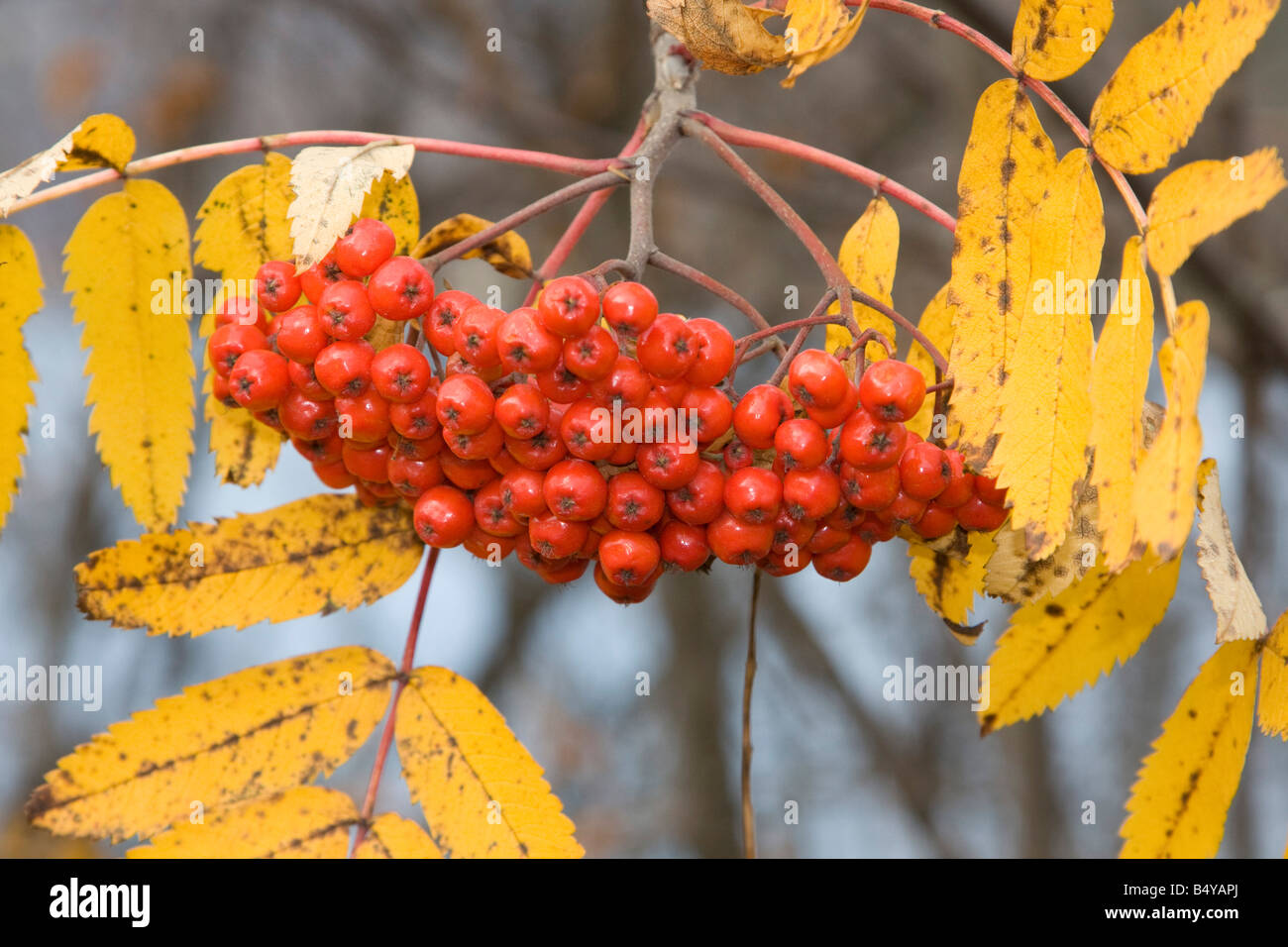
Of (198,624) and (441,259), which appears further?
(198,624)

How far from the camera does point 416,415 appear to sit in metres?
1.12

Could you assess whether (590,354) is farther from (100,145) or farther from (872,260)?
(100,145)

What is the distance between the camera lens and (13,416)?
4.39ft

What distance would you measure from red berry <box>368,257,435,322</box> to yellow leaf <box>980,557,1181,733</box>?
31.8 inches

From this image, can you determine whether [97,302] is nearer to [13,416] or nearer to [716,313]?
[13,416]

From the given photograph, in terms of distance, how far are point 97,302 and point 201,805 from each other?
672 millimetres

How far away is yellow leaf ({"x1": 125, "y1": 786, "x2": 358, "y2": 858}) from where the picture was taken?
1.29 meters

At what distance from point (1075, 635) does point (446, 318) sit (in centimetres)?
87

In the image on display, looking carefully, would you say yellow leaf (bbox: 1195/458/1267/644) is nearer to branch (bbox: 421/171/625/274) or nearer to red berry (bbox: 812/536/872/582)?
red berry (bbox: 812/536/872/582)

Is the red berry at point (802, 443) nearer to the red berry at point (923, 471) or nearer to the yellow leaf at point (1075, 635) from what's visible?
the red berry at point (923, 471)

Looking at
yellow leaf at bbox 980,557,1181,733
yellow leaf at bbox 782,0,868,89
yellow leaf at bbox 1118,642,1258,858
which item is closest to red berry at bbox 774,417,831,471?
yellow leaf at bbox 782,0,868,89

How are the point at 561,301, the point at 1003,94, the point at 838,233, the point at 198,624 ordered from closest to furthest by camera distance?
1. the point at 561,301
2. the point at 1003,94
3. the point at 198,624
4. the point at 838,233
